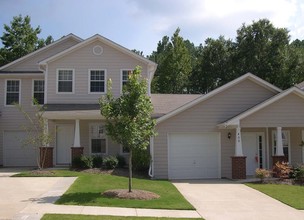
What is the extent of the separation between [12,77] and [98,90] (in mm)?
5842

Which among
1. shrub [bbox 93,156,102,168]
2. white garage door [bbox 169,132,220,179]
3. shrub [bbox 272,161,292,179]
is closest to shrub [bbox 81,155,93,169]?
shrub [bbox 93,156,102,168]

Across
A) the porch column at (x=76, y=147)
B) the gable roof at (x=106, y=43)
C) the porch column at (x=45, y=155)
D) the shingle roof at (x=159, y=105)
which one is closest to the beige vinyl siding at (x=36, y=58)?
the gable roof at (x=106, y=43)

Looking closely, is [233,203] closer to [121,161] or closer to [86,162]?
[86,162]

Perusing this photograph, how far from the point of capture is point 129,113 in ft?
46.2

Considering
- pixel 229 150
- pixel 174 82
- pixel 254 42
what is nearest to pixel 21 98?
pixel 229 150

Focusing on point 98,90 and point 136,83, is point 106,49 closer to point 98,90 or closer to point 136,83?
point 98,90

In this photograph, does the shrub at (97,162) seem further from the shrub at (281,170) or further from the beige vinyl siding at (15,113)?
the shrub at (281,170)

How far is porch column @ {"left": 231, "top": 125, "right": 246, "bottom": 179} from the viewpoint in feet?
65.7

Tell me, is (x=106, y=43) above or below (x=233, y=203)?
above

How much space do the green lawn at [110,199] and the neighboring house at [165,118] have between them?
374cm

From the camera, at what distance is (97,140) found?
2402cm

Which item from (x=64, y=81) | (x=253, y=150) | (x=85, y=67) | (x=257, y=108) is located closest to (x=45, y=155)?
(x=64, y=81)

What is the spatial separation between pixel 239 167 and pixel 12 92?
14708 mm

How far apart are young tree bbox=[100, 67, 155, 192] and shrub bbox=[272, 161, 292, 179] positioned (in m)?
8.16
